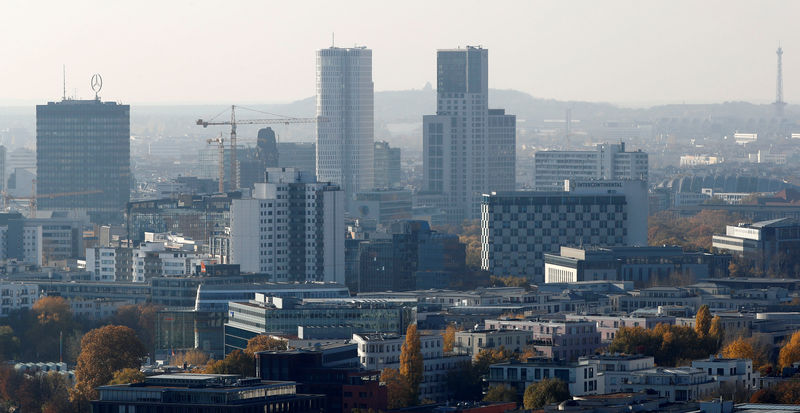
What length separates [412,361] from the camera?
92.5 m

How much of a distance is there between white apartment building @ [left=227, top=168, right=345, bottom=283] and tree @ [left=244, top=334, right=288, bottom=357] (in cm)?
3579

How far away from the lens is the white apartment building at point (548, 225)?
152125 mm

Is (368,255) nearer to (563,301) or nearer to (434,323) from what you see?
(563,301)

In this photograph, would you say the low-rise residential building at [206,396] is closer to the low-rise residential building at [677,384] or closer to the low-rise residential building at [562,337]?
the low-rise residential building at [677,384]

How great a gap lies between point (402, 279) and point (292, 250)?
977 centimetres

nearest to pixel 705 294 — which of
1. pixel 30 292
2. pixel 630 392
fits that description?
pixel 30 292

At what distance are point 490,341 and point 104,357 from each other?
14.7 m

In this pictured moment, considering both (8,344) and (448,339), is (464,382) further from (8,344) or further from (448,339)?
(8,344)

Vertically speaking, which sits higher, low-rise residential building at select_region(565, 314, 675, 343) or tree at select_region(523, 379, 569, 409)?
low-rise residential building at select_region(565, 314, 675, 343)

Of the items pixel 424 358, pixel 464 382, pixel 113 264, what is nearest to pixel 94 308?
pixel 113 264

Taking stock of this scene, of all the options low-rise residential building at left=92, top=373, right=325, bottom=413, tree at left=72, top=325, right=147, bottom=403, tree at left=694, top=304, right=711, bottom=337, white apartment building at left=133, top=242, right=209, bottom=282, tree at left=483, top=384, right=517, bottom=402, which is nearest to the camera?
low-rise residential building at left=92, top=373, right=325, bottom=413

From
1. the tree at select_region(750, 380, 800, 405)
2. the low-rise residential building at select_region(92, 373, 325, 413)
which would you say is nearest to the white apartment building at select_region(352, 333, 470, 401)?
the low-rise residential building at select_region(92, 373, 325, 413)

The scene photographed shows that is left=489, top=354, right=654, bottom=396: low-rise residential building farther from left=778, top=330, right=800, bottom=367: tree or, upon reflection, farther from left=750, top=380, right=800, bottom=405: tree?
left=778, top=330, right=800, bottom=367: tree

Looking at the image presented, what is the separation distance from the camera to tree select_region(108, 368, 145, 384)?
9115cm
